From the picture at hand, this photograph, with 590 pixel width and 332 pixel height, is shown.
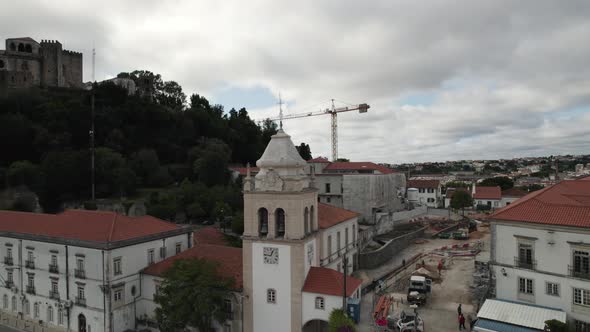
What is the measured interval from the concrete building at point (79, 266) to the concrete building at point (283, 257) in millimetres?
8879

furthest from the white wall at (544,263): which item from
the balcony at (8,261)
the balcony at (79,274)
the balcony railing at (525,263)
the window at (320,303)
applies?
the balcony at (8,261)

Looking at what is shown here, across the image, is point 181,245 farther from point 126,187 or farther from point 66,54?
Result: point 66,54

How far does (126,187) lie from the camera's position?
5212 centimetres

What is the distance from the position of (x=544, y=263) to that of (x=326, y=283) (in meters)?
12.8

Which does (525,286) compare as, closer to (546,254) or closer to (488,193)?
(546,254)

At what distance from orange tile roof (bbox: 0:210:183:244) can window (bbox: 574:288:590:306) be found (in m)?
26.5

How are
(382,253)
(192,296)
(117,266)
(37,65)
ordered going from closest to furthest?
(192,296) → (117,266) → (382,253) → (37,65)

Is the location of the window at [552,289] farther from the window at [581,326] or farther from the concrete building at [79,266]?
the concrete building at [79,266]

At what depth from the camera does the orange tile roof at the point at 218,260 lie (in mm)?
23906

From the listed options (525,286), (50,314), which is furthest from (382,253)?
(50,314)

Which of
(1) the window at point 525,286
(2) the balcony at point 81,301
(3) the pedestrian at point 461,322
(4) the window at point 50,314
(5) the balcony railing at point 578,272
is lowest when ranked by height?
(4) the window at point 50,314

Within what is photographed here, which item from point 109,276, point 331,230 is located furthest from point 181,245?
point 331,230

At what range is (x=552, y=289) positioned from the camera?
866 inches

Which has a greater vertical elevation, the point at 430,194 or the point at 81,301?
the point at 430,194
